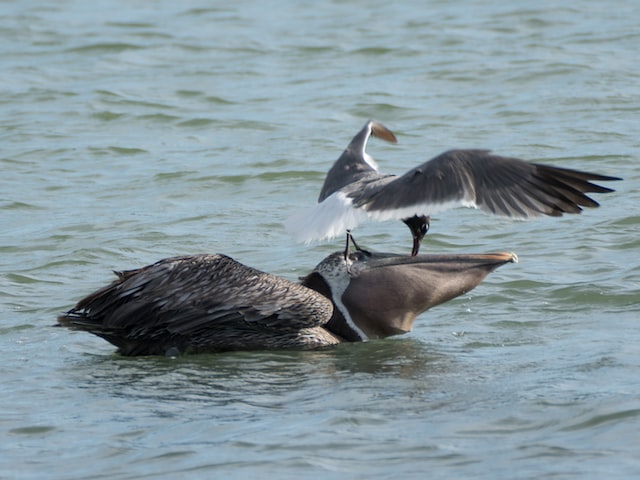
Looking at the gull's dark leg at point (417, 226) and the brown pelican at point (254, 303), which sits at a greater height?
the gull's dark leg at point (417, 226)

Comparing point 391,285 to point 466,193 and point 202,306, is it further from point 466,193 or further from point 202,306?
point 202,306

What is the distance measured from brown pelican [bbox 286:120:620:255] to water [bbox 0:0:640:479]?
2.57 feet

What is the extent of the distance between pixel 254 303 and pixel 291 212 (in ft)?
11.8

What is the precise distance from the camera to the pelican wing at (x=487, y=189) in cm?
683

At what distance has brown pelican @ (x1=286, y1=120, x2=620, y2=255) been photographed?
682cm

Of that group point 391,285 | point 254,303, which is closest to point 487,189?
point 391,285

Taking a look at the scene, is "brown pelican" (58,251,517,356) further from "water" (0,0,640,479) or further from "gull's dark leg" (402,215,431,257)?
"gull's dark leg" (402,215,431,257)

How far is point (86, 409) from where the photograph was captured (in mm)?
6398

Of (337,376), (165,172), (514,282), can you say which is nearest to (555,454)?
(337,376)

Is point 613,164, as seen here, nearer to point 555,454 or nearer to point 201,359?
point 201,359

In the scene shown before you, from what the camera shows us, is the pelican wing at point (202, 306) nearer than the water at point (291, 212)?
No

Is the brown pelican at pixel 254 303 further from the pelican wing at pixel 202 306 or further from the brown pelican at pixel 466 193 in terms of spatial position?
the brown pelican at pixel 466 193

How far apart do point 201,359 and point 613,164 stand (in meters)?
5.40

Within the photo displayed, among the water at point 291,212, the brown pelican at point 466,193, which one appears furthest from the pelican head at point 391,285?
the brown pelican at point 466,193
